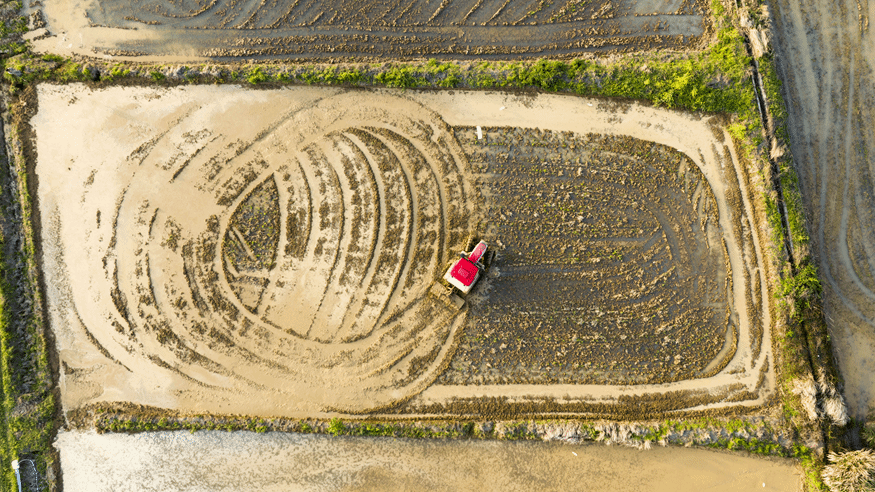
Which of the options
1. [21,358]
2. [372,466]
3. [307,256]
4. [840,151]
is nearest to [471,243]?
[307,256]

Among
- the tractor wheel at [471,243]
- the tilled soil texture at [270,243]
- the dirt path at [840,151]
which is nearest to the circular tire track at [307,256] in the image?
the tilled soil texture at [270,243]

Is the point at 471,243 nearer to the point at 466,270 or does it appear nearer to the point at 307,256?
the point at 466,270

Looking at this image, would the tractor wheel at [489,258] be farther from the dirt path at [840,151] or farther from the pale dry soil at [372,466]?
the dirt path at [840,151]

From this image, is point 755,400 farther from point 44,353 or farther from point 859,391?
point 44,353

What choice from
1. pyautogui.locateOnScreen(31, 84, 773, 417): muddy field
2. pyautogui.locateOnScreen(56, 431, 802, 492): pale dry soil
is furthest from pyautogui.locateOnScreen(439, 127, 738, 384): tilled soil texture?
pyautogui.locateOnScreen(56, 431, 802, 492): pale dry soil

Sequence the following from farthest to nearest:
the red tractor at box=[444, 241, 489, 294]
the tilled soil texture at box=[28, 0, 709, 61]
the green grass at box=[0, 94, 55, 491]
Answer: the tilled soil texture at box=[28, 0, 709, 61]
the green grass at box=[0, 94, 55, 491]
the red tractor at box=[444, 241, 489, 294]

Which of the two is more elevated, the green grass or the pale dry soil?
the green grass

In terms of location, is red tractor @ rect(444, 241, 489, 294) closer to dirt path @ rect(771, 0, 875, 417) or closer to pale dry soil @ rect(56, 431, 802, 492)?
pale dry soil @ rect(56, 431, 802, 492)
